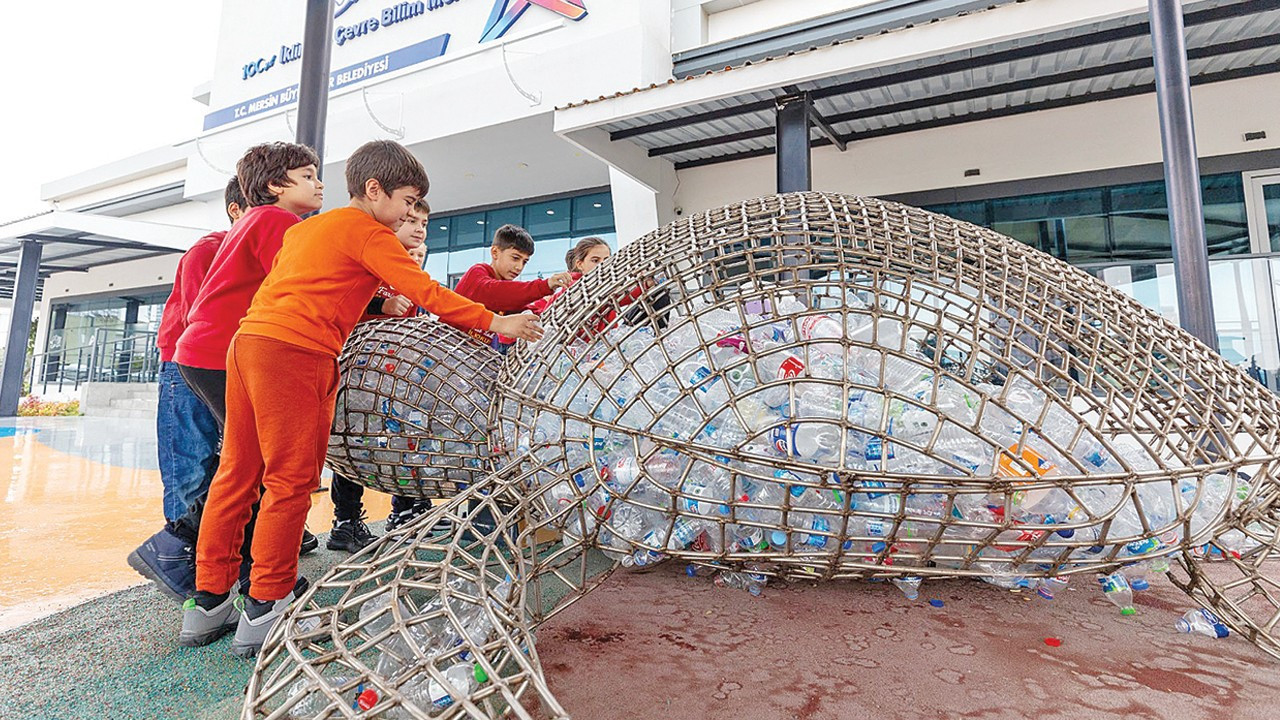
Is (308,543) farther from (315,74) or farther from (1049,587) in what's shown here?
(315,74)

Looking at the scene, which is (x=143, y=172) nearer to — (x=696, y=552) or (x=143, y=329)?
(x=143, y=329)

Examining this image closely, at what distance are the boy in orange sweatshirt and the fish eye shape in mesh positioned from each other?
0.53 feet

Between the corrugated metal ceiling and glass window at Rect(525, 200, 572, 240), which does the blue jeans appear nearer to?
the corrugated metal ceiling

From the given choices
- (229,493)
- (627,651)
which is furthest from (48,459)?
(627,651)

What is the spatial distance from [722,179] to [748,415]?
19.6 ft

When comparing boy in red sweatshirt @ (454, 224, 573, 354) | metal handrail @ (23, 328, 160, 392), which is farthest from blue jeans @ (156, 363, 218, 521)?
metal handrail @ (23, 328, 160, 392)

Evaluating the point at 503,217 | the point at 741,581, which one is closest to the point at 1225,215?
the point at 741,581

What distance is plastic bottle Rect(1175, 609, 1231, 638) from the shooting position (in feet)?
4.49

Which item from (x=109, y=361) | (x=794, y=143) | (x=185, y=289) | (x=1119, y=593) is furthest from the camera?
(x=109, y=361)

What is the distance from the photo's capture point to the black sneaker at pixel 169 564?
5.18 feet

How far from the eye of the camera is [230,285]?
166 cm

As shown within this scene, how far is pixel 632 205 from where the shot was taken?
6973 mm

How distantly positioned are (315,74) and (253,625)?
9.97 feet

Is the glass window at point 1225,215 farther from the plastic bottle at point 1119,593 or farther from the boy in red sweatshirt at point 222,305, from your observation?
the boy in red sweatshirt at point 222,305
